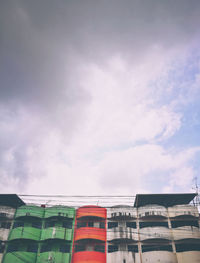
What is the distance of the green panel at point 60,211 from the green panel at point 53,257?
6123mm

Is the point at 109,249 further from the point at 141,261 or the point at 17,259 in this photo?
the point at 17,259

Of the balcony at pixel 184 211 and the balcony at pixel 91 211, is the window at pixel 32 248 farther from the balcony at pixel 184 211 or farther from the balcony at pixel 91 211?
the balcony at pixel 184 211

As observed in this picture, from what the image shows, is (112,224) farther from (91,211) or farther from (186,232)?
(186,232)

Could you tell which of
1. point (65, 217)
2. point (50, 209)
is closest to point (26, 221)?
point (50, 209)

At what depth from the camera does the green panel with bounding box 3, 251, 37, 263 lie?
36438 millimetres

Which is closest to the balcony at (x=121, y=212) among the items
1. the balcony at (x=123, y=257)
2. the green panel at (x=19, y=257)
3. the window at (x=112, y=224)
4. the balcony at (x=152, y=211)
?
the window at (x=112, y=224)

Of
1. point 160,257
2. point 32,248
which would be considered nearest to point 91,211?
point 32,248

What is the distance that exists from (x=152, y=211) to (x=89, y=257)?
513 inches

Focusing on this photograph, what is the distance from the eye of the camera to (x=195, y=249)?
37750 mm

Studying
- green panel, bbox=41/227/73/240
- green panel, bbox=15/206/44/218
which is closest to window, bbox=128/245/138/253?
green panel, bbox=41/227/73/240

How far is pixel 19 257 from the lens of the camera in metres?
36.6

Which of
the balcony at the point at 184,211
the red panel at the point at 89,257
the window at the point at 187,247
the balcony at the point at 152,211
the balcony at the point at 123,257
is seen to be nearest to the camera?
the red panel at the point at 89,257

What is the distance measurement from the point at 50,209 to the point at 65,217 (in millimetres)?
3289

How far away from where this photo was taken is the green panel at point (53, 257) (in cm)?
3628
